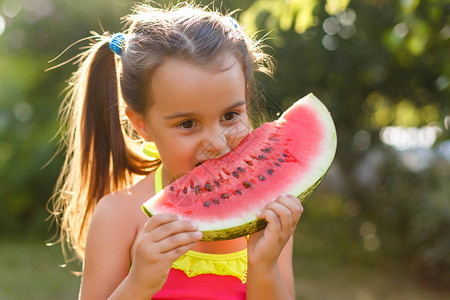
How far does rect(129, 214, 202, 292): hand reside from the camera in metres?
1.50

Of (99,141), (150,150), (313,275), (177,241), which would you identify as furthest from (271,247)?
(313,275)

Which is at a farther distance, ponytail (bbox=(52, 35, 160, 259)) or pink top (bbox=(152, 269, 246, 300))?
ponytail (bbox=(52, 35, 160, 259))

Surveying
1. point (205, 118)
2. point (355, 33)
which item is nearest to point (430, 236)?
point (355, 33)

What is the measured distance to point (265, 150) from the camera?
75.7 inches

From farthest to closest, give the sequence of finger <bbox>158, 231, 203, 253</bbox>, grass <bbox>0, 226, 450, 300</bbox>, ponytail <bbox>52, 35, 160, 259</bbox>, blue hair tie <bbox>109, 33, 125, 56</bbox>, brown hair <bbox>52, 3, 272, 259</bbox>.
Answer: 1. grass <bbox>0, 226, 450, 300</bbox>
2. ponytail <bbox>52, 35, 160, 259</bbox>
3. blue hair tie <bbox>109, 33, 125, 56</bbox>
4. brown hair <bbox>52, 3, 272, 259</bbox>
5. finger <bbox>158, 231, 203, 253</bbox>

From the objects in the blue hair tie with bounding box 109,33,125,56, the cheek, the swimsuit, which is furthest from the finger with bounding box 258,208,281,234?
the blue hair tie with bounding box 109,33,125,56

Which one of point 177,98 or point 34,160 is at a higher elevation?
point 34,160

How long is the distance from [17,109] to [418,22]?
19.4ft

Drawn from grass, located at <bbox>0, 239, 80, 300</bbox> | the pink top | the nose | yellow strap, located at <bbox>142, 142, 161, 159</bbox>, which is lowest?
the pink top

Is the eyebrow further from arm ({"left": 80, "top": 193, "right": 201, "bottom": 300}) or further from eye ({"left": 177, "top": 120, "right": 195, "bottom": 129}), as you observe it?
arm ({"left": 80, "top": 193, "right": 201, "bottom": 300})

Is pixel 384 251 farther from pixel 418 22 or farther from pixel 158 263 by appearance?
pixel 158 263

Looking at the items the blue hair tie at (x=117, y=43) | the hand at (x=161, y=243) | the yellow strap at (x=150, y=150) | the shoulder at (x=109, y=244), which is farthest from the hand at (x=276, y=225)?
the blue hair tie at (x=117, y=43)

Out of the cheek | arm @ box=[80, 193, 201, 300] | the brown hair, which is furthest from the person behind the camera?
Result: the brown hair

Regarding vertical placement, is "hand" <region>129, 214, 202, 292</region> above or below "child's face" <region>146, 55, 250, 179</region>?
below
